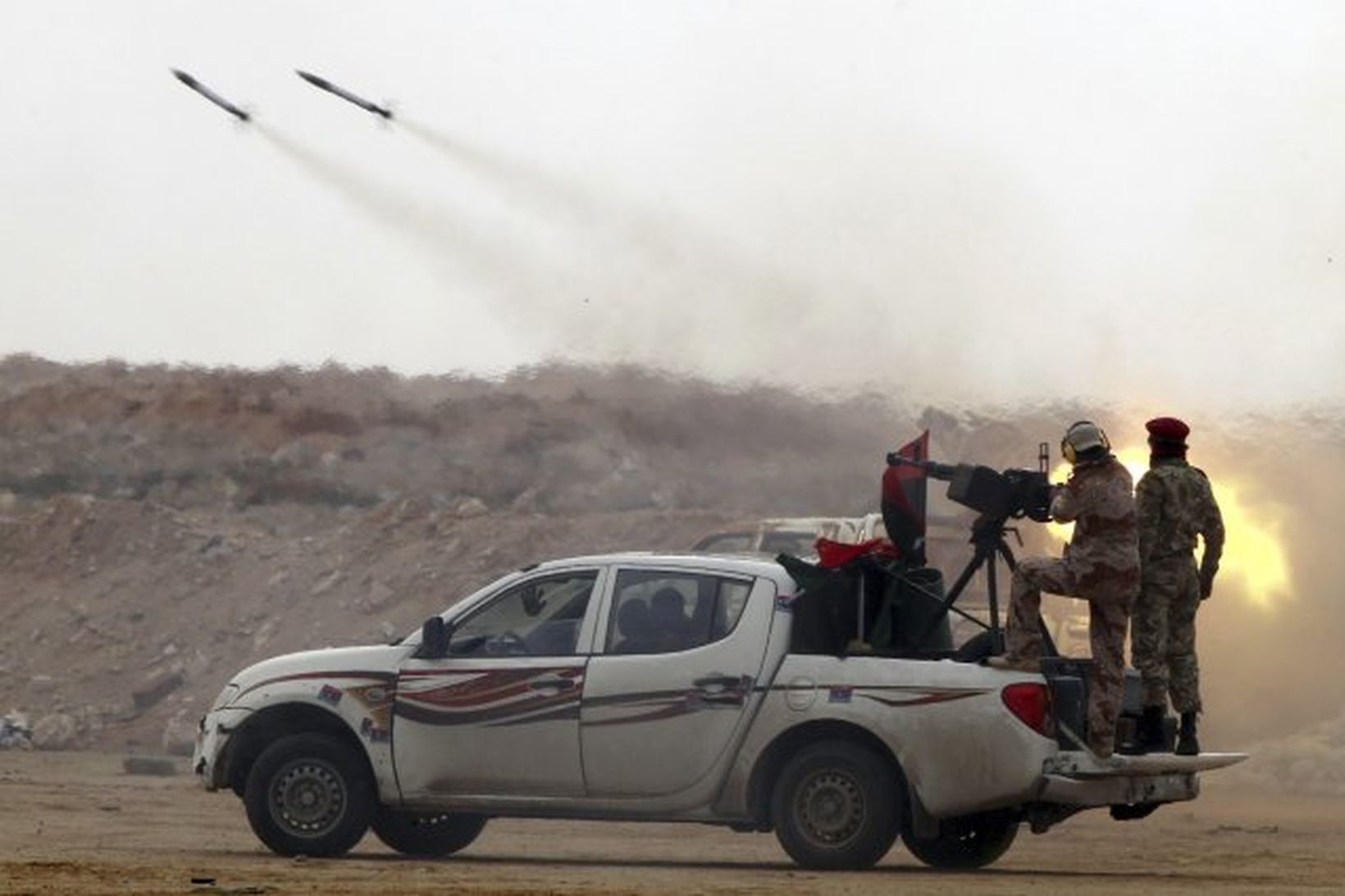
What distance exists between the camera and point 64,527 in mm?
42875

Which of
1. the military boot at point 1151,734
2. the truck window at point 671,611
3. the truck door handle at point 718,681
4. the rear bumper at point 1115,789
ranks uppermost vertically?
the truck window at point 671,611

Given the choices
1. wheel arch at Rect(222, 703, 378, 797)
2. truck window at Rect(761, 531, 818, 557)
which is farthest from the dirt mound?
wheel arch at Rect(222, 703, 378, 797)

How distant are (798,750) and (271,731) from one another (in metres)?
3.16

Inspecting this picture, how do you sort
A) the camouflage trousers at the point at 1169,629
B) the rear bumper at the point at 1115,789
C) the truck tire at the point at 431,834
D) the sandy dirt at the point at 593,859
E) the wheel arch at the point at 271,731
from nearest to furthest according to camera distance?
1. the sandy dirt at the point at 593,859
2. the rear bumper at the point at 1115,789
3. the camouflage trousers at the point at 1169,629
4. the wheel arch at the point at 271,731
5. the truck tire at the point at 431,834

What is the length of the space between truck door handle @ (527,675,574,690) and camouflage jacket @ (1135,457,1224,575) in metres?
3.35

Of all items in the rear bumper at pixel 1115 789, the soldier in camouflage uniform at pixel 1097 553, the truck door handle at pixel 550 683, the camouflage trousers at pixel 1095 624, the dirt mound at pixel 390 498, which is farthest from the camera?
the dirt mound at pixel 390 498

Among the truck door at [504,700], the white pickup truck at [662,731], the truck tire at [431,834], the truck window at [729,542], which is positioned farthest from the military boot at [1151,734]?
the truck window at [729,542]

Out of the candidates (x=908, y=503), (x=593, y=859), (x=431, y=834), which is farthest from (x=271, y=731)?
(x=908, y=503)

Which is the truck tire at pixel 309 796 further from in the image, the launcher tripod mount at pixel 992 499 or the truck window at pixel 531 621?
the launcher tripod mount at pixel 992 499

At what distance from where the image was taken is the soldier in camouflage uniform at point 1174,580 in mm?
16281

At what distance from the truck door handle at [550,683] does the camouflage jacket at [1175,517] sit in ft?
11.0

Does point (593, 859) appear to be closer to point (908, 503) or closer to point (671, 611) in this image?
point (671, 611)

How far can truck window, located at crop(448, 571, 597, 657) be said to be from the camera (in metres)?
16.2

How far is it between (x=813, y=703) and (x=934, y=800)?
0.85 m
